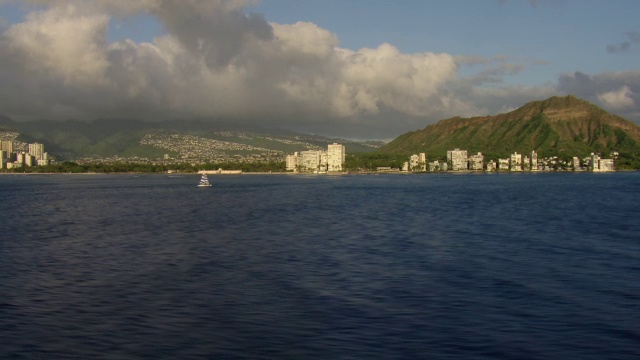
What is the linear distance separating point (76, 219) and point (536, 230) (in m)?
42.8

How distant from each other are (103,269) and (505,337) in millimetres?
20843

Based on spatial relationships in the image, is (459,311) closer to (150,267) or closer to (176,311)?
(176,311)

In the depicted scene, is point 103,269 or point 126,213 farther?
point 126,213

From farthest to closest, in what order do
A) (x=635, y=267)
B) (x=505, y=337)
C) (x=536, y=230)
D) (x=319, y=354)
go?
(x=536, y=230)
(x=635, y=267)
(x=505, y=337)
(x=319, y=354)

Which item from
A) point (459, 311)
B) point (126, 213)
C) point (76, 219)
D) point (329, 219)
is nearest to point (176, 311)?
point (459, 311)

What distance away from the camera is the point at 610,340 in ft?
63.7

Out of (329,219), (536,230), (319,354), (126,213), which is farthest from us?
(126,213)

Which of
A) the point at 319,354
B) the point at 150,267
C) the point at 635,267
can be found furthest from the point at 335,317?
the point at 635,267

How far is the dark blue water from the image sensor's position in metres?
19.3

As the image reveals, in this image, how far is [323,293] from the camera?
26375 millimetres

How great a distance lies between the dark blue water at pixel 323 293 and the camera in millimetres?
19266

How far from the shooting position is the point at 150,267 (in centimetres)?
3325

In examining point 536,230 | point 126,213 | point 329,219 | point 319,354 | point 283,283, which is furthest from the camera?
point 126,213

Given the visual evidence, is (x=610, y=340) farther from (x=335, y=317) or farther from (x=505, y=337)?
(x=335, y=317)
